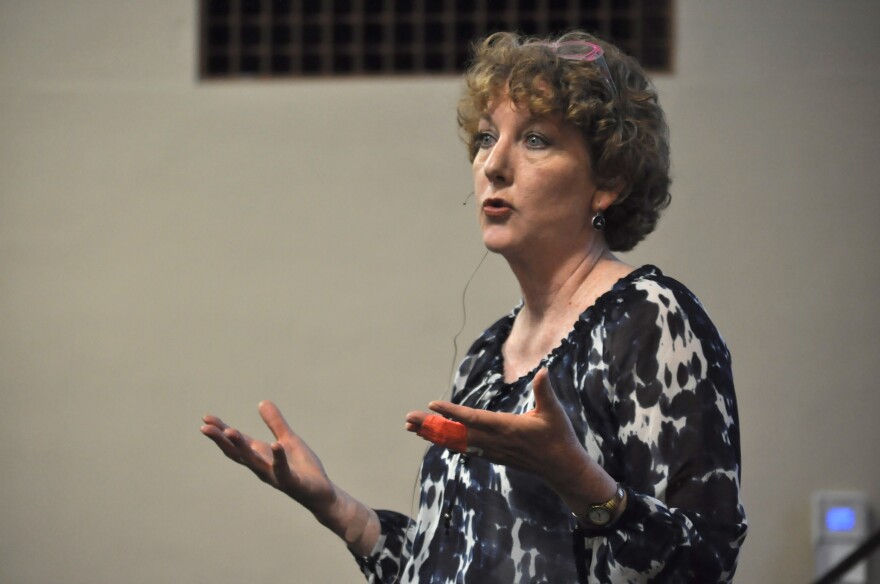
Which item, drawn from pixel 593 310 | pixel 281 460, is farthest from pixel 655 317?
pixel 281 460

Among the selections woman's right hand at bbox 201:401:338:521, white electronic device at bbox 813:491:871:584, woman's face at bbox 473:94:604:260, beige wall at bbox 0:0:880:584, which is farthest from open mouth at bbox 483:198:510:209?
white electronic device at bbox 813:491:871:584

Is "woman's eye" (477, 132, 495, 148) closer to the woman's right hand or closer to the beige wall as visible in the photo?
the woman's right hand

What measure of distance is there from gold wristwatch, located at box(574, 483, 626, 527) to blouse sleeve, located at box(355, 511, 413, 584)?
535 mm

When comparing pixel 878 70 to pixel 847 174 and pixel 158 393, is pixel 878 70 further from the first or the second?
pixel 158 393

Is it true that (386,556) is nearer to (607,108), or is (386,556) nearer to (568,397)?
(568,397)

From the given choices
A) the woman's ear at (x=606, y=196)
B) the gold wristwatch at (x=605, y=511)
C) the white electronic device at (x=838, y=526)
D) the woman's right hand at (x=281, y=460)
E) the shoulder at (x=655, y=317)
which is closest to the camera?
the gold wristwatch at (x=605, y=511)

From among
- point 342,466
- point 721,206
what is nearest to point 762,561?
point 721,206

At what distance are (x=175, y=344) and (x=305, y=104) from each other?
103 cm

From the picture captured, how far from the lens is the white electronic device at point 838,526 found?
414 cm

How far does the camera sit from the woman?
4.58 ft

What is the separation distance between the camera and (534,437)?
1.29m

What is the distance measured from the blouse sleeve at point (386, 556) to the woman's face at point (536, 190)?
0.49m

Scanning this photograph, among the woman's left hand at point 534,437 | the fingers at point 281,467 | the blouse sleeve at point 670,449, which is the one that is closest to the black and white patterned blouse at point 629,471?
the blouse sleeve at point 670,449

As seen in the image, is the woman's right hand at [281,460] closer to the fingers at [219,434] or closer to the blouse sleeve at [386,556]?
the fingers at [219,434]
